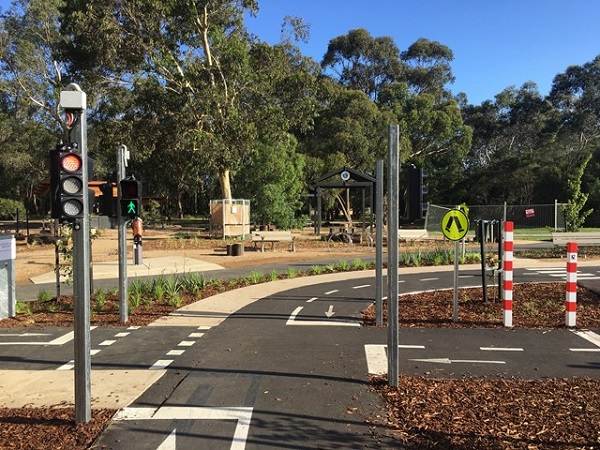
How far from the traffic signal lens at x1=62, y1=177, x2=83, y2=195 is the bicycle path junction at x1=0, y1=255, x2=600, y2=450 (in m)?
1.99

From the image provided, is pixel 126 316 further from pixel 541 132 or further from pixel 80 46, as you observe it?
pixel 541 132

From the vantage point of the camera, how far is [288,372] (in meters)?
6.02

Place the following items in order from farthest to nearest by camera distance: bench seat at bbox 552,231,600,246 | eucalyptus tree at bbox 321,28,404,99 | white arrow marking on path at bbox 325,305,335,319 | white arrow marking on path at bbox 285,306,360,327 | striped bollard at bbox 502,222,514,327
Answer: eucalyptus tree at bbox 321,28,404,99 < bench seat at bbox 552,231,600,246 < white arrow marking on path at bbox 325,305,335,319 < white arrow marking on path at bbox 285,306,360,327 < striped bollard at bbox 502,222,514,327

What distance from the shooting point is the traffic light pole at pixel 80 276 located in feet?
14.4

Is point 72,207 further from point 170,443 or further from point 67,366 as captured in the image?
point 67,366

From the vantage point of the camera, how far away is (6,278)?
30.5 ft

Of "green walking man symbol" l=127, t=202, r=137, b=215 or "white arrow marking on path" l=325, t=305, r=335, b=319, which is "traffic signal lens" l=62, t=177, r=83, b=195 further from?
"white arrow marking on path" l=325, t=305, r=335, b=319

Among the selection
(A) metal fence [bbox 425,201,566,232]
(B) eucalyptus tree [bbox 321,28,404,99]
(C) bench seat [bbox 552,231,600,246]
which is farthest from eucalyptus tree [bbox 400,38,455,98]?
(C) bench seat [bbox 552,231,600,246]

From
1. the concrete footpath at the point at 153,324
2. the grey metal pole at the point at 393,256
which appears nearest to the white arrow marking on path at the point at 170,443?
the concrete footpath at the point at 153,324

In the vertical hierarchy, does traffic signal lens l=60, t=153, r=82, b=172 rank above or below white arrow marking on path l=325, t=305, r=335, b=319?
above

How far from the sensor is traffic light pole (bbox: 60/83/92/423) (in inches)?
173

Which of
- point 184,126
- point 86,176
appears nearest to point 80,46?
point 184,126

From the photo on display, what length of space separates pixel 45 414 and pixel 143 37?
29937 mm

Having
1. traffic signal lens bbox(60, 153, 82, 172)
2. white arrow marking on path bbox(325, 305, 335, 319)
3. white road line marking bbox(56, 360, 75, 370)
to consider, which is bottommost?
white road line marking bbox(56, 360, 75, 370)
